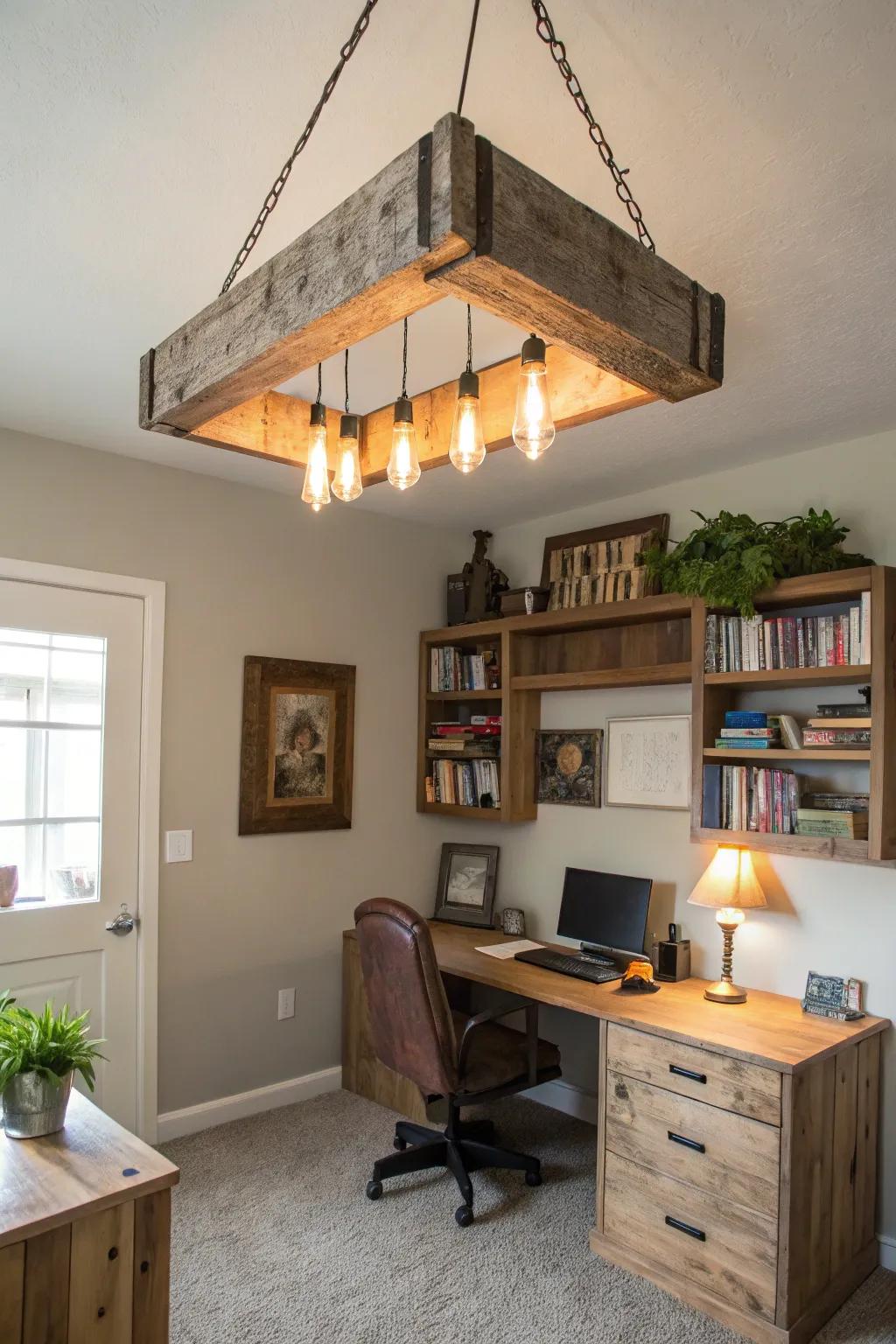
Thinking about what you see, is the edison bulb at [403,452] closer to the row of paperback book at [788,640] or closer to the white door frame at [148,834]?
the row of paperback book at [788,640]

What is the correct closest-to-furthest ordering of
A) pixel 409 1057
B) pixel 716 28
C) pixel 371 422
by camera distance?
pixel 716 28
pixel 371 422
pixel 409 1057

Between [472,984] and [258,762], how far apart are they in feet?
4.78

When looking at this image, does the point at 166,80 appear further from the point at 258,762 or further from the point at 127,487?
the point at 258,762

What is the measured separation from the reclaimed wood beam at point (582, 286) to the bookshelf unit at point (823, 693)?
4.78 ft

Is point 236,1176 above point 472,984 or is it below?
below

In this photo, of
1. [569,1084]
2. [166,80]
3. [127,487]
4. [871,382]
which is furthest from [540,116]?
[569,1084]

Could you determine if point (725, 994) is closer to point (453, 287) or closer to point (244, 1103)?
point (244, 1103)

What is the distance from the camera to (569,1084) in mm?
3746

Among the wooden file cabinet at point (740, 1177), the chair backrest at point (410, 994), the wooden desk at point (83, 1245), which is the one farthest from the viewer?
the chair backrest at point (410, 994)

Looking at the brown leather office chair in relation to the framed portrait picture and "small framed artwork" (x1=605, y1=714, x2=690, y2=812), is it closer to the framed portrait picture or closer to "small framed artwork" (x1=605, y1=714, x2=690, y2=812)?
the framed portrait picture

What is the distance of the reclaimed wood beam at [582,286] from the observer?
1088 millimetres

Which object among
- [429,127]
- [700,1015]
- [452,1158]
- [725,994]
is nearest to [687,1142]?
[700,1015]

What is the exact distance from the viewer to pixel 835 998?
9.26 feet

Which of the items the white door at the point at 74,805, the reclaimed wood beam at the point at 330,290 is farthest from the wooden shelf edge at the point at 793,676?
the white door at the point at 74,805
